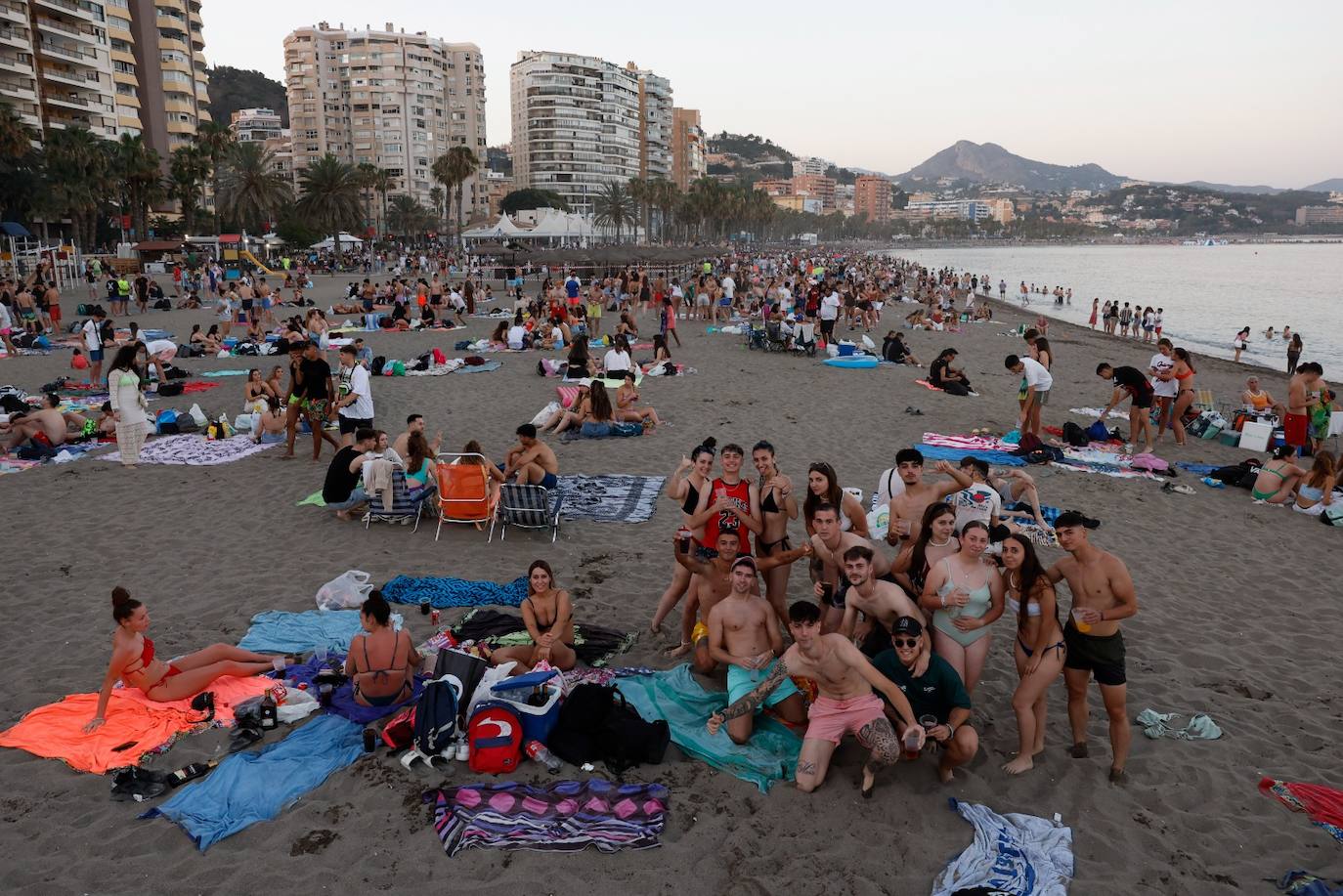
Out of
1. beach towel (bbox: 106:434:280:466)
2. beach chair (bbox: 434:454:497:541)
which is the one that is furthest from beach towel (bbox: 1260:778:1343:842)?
beach towel (bbox: 106:434:280:466)

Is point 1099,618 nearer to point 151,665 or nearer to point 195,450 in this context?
point 151,665

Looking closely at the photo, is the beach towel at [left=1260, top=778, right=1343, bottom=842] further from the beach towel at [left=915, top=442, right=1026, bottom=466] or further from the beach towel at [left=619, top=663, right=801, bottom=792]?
the beach towel at [left=915, top=442, right=1026, bottom=466]

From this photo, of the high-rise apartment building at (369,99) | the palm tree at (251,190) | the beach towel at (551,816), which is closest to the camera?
the beach towel at (551,816)

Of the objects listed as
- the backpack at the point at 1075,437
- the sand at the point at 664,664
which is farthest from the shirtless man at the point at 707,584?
the backpack at the point at 1075,437

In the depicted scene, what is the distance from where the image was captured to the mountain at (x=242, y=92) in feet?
449

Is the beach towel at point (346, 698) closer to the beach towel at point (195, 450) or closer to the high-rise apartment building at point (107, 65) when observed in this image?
the beach towel at point (195, 450)

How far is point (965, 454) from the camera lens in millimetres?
12000

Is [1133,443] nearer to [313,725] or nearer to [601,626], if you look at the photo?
[601,626]

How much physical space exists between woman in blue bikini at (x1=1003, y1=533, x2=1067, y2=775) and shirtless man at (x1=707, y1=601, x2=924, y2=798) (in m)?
0.77

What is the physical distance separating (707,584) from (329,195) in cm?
6114

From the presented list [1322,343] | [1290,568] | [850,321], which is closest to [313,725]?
[1290,568]

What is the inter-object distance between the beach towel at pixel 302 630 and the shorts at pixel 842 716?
10.6ft

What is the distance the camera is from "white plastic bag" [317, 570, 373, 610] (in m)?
6.82

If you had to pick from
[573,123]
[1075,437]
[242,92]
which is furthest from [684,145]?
[1075,437]
